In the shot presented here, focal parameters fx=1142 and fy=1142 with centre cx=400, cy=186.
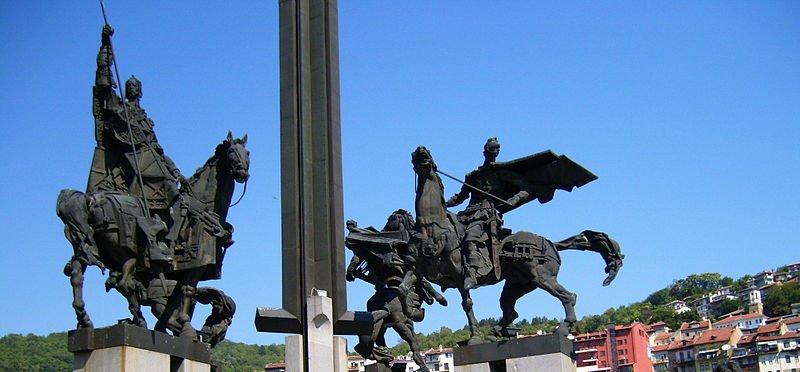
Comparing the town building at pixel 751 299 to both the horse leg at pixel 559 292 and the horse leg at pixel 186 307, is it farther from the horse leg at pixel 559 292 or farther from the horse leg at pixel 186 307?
the horse leg at pixel 186 307

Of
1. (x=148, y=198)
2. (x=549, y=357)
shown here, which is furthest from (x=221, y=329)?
(x=549, y=357)

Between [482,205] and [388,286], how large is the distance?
2.21 meters

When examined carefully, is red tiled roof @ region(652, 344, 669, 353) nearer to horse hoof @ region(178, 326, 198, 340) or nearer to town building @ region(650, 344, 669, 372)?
town building @ region(650, 344, 669, 372)

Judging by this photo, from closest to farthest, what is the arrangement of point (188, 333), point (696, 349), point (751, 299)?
point (188, 333) < point (696, 349) < point (751, 299)

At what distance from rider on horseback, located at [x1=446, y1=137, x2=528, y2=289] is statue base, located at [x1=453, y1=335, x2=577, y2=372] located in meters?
0.96

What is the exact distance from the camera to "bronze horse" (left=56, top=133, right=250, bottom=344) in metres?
12.9

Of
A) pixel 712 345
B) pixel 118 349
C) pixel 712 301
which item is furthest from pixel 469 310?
pixel 712 301

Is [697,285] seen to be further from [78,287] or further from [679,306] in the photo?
[78,287]

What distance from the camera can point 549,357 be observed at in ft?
49.7

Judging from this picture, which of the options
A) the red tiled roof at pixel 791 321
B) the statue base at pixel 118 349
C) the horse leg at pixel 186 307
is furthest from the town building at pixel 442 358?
the statue base at pixel 118 349

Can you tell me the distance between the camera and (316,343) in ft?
30.8

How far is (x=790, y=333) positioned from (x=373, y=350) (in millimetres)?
72092

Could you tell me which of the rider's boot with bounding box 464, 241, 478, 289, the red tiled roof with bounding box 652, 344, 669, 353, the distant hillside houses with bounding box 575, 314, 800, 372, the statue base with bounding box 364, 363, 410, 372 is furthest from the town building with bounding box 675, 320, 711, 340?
the rider's boot with bounding box 464, 241, 478, 289

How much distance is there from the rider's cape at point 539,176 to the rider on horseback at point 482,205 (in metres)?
0.10
